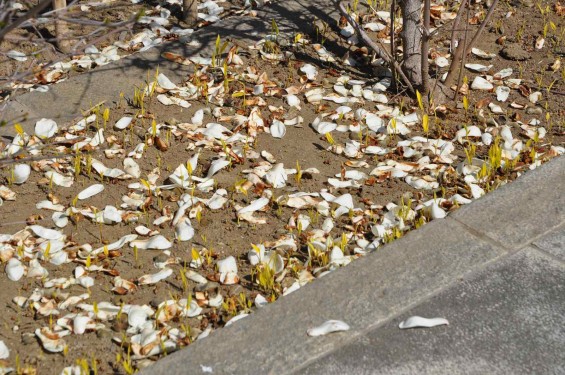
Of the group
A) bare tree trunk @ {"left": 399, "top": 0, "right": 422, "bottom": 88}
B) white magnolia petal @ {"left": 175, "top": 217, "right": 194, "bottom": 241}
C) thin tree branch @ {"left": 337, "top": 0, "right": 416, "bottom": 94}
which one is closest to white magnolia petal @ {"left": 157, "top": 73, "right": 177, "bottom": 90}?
thin tree branch @ {"left": 337, "top": 0, "right": 416, "bottom": 94}

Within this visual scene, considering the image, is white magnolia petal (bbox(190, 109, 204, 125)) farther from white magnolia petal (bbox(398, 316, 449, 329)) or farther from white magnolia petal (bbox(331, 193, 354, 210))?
white magnolia petal (bbox(398, 316, 449, 329))

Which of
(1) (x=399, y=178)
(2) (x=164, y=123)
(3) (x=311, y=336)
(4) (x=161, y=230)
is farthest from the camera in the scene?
(2) (x=164, y=123)

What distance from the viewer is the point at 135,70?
4270mm

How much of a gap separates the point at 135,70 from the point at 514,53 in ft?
6.29

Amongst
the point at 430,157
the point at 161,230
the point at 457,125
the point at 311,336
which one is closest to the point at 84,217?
the point at 161,230

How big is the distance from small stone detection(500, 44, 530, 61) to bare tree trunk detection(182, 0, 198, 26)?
1.62 metres

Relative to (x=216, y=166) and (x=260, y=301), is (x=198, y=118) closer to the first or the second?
(x=216, y=166)

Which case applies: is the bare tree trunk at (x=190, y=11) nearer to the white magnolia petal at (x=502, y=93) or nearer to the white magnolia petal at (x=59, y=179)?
the white magnolia petal at (x=59, y=179)

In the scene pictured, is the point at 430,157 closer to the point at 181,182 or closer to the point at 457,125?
the point at 457,125

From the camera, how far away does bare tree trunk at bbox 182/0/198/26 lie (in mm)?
4719

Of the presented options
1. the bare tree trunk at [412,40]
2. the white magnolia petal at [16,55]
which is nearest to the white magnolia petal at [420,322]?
the bare tree trunk at [412,40]

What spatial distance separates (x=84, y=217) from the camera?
344cm

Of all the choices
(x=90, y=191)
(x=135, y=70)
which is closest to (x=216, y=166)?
(x=90, y=191)

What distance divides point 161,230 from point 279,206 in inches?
18.4
